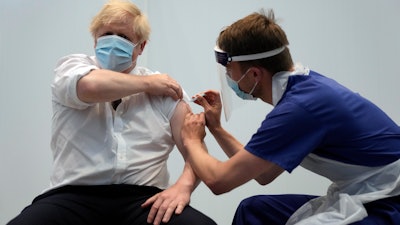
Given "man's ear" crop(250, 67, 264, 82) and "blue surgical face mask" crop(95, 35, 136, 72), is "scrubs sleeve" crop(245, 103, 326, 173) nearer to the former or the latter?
"man's ear" crop(250, 67, 264, 82)

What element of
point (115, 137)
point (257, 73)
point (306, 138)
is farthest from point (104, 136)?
point (306, 138)

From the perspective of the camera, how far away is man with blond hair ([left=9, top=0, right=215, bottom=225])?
1230 mm

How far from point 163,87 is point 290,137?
0.53m

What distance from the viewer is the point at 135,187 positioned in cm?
133

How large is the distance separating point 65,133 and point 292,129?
0.80 m

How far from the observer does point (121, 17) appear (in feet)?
4.61

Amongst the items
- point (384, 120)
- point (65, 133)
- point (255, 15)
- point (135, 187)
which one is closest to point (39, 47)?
point (65, 133)

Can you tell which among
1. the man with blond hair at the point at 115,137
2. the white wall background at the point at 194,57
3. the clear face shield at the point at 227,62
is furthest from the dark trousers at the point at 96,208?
the white wall background at the point at 194,57

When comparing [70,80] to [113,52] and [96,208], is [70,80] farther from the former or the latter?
[96,208]

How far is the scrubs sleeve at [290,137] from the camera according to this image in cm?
112

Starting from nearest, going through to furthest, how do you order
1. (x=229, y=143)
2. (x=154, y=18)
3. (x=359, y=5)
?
(x=229, y=143) → (x=359, y=5) → (x=154, y=18)

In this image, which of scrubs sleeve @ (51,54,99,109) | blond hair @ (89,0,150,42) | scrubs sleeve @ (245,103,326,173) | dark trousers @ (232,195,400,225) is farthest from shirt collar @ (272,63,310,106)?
scrubs sleeve @ (51,54,99,109)

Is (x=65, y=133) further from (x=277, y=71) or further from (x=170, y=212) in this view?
(x=277, y=71)

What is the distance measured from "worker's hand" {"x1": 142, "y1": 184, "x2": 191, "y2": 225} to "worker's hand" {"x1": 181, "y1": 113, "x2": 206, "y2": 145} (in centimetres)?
19
